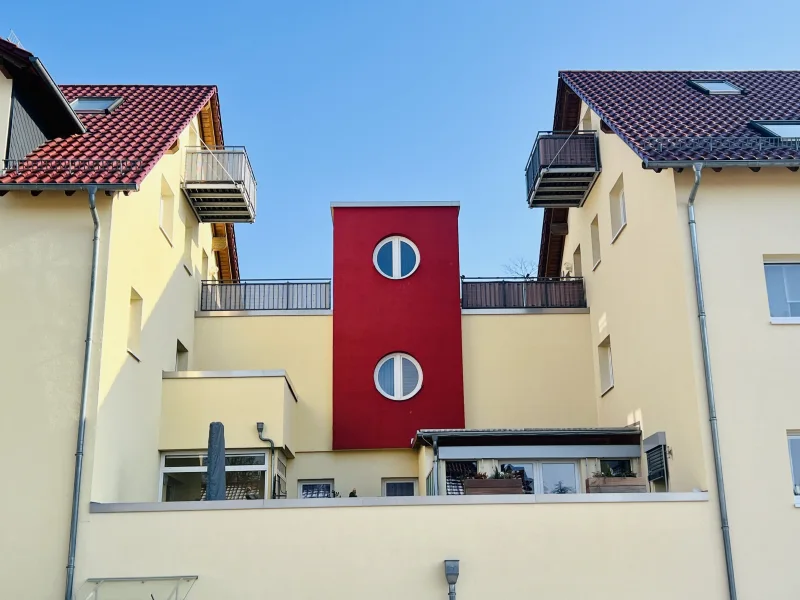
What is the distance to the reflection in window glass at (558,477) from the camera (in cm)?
1622

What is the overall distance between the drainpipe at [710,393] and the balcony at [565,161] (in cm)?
543

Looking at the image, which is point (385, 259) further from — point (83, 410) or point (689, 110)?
point (83, 410)

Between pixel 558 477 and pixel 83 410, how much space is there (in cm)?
797

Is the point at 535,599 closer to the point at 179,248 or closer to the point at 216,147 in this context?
the point at 179,248

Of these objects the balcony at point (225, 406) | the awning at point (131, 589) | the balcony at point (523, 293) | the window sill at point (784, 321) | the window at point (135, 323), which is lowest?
the awning at point (131, 589)

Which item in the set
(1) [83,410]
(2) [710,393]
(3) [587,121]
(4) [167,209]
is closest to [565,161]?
(3) [587,121]

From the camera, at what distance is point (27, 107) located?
14797 millimetres

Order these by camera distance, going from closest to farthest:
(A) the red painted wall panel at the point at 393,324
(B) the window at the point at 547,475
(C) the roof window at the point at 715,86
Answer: (B) the window at the point at 547,475 → (C) the roof window at the point at 715,86 → (A) the red painted wall panel at the point at 393,324

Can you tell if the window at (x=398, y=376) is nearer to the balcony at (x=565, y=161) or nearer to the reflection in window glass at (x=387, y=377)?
the reflection in window glass at (x=387, y=377)

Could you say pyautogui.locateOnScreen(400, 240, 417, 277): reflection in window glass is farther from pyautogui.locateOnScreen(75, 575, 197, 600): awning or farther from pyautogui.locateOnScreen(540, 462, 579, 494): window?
pyautogui.locateOnScreen(75, 575, 197, 600): awning

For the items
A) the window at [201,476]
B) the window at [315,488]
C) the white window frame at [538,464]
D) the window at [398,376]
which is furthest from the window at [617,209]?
the window at [201,476]

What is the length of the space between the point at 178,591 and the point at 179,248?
26.4ft

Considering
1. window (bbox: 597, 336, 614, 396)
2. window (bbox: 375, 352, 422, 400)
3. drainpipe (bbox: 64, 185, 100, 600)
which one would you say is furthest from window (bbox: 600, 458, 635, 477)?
drainpipe (bbox: 64, 185, 100, 600)

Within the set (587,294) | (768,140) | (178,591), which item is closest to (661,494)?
(768,140)
